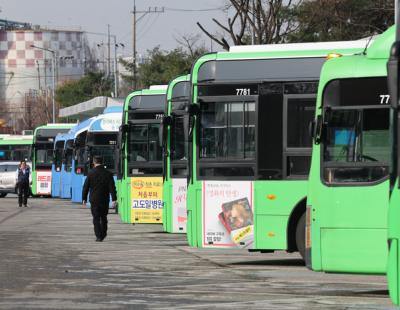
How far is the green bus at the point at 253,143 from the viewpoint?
57.0 feet

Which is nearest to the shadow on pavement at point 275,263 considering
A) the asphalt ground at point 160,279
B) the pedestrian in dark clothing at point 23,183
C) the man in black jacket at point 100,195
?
the asphalt ground at point 160,279

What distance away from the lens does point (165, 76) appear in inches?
3351

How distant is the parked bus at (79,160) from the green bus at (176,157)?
719 inches

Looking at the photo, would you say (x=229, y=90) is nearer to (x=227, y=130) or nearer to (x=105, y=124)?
(x=227, y=130)

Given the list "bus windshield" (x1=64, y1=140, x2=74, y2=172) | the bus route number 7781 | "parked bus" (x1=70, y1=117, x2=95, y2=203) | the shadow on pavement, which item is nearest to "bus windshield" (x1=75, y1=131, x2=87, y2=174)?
"parked bus" (x1=70, y1=117, x2=95, y2=203)

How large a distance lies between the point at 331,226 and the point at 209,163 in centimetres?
467

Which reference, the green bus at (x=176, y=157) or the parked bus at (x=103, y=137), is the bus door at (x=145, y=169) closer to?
the green bus at (x=176, y=157)

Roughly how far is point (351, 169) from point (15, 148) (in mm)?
50463

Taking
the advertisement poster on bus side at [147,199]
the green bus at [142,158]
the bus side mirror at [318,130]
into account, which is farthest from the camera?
the green bus at [142,158]

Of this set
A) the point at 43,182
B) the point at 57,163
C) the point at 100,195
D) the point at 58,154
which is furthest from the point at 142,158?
the point at 43,182

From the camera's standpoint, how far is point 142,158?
27.6 metres

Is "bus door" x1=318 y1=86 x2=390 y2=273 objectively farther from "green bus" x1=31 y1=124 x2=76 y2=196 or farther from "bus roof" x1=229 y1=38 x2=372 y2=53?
"green bus" x1=31 y1=124 x2=76 y2=196

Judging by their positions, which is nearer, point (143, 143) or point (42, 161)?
point (143, 143)

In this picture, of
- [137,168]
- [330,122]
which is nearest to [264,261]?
[330,122]
